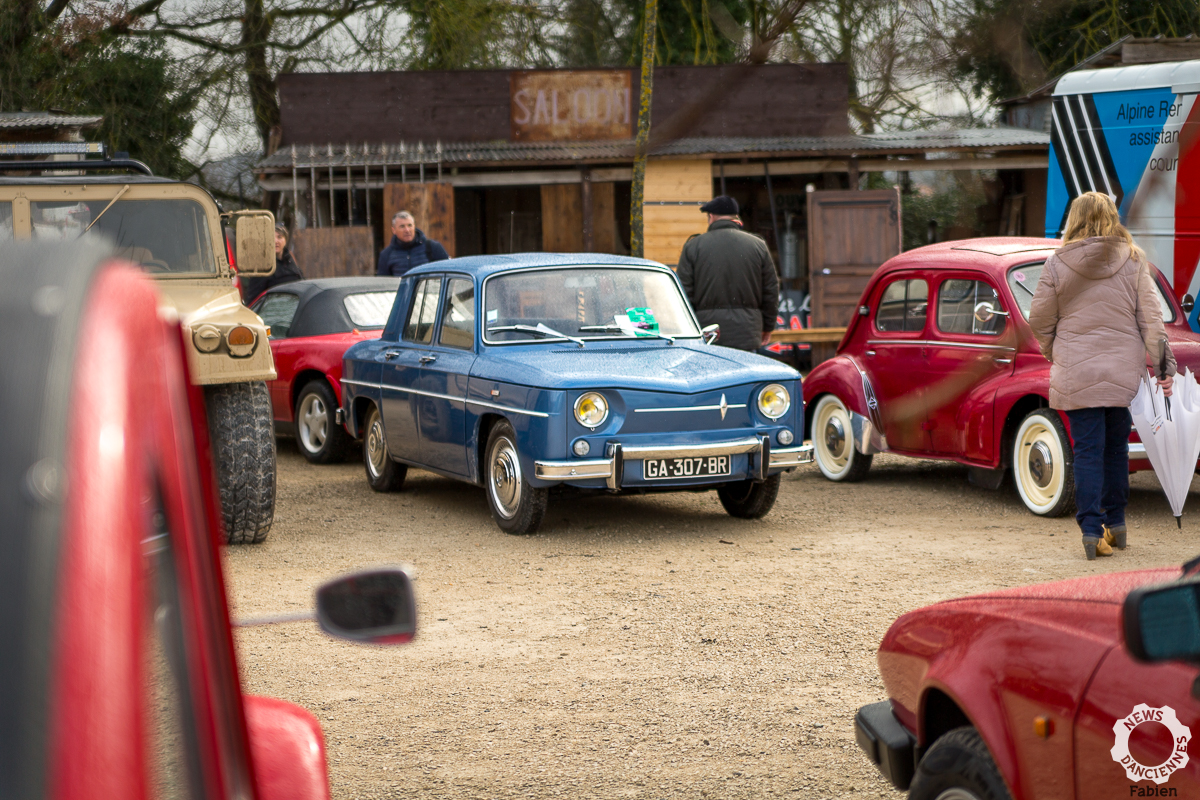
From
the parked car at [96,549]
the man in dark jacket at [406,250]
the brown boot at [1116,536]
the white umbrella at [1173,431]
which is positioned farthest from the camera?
the man in dark jacket at [406,250]

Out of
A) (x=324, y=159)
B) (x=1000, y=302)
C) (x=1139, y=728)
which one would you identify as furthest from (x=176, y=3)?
(x=1139, y=728)

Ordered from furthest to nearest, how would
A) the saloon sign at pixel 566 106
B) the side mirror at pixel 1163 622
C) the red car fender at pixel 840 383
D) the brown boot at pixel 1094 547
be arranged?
1. the saloon sign at pixel 566 106
2. the red car fender at pixel 840 383
3. the brown boot at pixel 1094 547
4. the side mirror at pixel 1163 622

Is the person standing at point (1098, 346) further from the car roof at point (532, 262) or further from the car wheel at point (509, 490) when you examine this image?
the car wheel at point (509, 490)

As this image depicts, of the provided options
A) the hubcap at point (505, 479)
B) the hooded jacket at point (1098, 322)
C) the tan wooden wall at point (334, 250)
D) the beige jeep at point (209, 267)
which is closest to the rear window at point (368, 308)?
the beige jeep at point (209, 267)

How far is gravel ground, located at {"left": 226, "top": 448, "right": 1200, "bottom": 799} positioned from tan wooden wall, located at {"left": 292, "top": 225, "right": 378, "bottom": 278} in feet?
28.6

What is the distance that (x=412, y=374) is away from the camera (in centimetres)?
860

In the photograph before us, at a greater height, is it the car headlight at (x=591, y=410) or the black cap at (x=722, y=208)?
the black cap at (x=722, y=208)

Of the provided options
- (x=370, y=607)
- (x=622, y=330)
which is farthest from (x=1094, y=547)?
(x=370, y=607)

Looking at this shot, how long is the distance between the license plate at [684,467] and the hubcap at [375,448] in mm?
2646

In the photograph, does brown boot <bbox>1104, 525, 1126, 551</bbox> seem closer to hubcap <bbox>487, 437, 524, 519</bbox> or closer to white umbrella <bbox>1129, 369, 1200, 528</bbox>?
white umbrella <bbox>1129, 369, 1200, 528</bbox>

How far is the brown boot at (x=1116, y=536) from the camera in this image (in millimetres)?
6713

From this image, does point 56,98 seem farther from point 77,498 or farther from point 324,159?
point 77,498

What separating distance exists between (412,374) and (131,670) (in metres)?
7.68

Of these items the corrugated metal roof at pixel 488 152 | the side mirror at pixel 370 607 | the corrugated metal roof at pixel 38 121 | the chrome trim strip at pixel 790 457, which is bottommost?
the chrome trim strip at pixel 790 457
